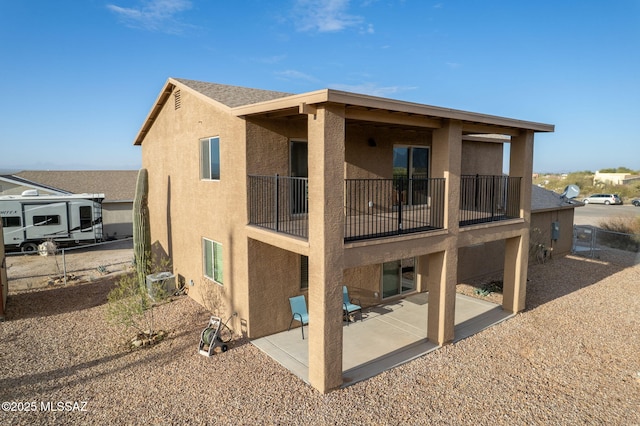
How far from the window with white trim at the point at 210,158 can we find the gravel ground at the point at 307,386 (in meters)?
4.18

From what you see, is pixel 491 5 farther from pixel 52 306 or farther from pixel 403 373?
pixel 52 306

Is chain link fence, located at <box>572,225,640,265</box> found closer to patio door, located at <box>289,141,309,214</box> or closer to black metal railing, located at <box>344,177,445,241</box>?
black metal railing, located at <box>344,177,445,241</box>

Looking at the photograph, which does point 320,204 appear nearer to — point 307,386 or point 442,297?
point 307,386

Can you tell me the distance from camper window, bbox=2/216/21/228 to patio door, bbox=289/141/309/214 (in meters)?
18.5

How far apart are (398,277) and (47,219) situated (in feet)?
64.0

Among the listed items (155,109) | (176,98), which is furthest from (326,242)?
(155,109)

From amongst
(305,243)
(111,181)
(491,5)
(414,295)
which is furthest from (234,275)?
(111,181)

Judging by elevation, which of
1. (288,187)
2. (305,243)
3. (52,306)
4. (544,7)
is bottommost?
(52,306)

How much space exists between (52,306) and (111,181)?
19551 mm

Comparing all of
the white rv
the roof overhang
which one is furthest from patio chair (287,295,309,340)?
the white rv

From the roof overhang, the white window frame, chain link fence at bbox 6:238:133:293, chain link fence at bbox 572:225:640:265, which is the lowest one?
chain link fence at bbox 6:238:133:293

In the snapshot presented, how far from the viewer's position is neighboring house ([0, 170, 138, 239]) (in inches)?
951

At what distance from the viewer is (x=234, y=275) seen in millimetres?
10102

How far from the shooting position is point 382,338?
31.9ft
